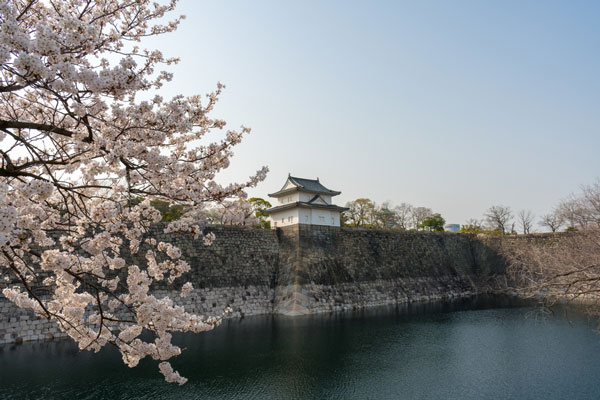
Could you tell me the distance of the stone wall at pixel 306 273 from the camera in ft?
48.1

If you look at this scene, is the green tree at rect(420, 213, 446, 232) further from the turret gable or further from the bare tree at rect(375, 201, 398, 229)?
the turret gable

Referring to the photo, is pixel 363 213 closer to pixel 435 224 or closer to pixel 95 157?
pixel 435 224

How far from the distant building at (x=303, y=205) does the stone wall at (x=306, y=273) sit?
1221 millimetres

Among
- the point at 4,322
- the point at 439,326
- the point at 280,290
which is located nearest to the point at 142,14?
the point at 4,322

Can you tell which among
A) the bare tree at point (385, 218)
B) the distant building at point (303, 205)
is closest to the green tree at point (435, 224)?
the bare tree at point (385, 218)

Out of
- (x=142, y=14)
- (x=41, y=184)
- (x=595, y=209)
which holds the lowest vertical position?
(x=41, y=184)

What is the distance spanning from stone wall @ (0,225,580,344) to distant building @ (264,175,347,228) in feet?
4.01

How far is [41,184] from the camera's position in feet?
7.55

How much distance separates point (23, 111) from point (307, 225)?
15.1 meters

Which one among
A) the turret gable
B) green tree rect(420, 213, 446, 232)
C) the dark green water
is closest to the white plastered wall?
the turret gable

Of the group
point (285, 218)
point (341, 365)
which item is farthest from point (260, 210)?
point (341, 365)

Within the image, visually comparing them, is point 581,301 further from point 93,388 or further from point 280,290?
point 93,388

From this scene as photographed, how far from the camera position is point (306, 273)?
16.7m

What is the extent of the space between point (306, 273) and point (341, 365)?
26.0ft
